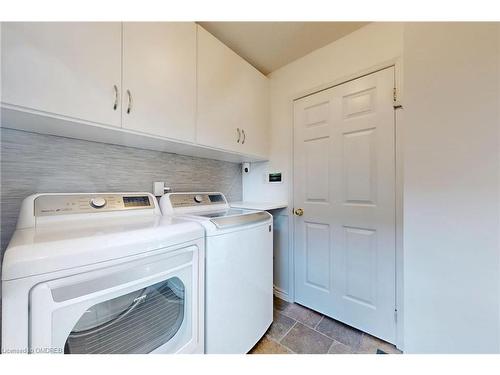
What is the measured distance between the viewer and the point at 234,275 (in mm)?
1111

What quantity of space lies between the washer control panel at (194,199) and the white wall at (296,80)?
56 cm

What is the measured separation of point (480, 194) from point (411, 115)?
0.34m

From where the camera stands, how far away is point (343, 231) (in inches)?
61.6

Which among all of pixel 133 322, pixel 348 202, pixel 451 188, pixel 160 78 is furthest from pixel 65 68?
pixel 348 202

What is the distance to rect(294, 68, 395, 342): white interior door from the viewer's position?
1369mm

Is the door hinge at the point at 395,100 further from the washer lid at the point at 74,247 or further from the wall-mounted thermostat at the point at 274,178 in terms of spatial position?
the washer lid at the point at 74,247

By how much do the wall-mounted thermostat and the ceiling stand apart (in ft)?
3.67

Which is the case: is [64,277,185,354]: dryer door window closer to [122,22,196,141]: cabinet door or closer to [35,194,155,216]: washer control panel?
[35,194,155,216]: washer control panel

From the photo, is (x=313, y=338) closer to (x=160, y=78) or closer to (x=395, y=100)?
(x=395, y=100)

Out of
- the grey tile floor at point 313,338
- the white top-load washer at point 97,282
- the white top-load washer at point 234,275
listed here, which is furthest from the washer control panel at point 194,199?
the grey tile floor at point 313,338
